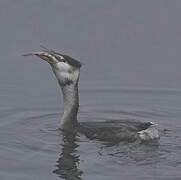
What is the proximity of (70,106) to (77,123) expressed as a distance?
395 mm

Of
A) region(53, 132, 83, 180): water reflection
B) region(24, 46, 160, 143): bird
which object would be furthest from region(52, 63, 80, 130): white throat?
region(53, 132, 83, 180): water reflection

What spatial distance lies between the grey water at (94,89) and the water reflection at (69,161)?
0.02 meters

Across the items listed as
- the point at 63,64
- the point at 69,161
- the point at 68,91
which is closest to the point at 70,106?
the point at 68,91

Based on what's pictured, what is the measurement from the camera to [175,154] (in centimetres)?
1566

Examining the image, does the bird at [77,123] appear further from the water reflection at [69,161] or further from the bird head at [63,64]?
the water reflection at [69,161]

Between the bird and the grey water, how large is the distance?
6.7 inches

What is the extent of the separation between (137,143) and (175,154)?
855mm

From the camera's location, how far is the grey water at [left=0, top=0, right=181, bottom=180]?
15320 mm

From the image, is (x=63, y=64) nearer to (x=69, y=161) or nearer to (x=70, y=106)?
(x=70, y=106)

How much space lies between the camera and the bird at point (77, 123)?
53.5 feet

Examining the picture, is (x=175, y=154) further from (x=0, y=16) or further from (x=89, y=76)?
(x=0, y=16)

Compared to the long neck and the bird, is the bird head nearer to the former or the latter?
the bird

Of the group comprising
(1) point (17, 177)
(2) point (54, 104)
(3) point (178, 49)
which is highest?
(3) point (178, 49)

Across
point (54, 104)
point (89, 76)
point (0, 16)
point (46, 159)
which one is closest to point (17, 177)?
point (46, 159)
